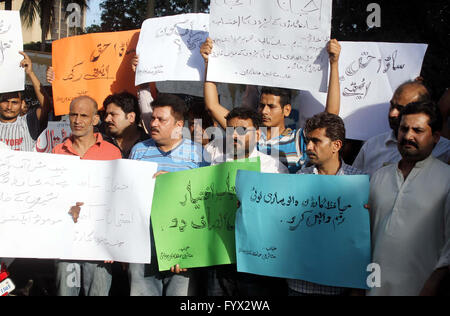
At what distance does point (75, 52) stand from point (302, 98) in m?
2.31

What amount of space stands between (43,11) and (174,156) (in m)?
21.2

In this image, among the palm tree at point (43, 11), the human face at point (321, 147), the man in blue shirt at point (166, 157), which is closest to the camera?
the human face at point (321, 147)

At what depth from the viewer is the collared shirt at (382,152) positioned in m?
3.39

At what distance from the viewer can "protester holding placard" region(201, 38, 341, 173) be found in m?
3.71

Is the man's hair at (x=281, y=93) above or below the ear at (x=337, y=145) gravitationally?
above

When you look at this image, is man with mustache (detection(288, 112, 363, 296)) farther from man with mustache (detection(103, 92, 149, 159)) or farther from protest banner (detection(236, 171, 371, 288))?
man with mustache (detection(103, 92, 149, 159))

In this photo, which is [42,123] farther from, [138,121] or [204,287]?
[204,287]

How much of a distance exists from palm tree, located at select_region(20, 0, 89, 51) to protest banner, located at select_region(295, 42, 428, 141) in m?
15.3

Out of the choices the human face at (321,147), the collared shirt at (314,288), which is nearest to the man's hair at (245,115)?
the human face at (321,147)

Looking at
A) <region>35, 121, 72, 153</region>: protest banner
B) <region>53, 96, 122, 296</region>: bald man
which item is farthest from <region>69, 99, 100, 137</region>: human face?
<region>35, 121, 72, 153</region>: protest banner

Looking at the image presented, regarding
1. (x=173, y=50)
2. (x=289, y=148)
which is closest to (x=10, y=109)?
(x=173, y=50)

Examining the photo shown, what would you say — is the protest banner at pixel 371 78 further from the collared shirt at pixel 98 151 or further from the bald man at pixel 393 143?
the collared shirt at pixel 98 151

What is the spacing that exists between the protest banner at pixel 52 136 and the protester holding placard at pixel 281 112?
183cm

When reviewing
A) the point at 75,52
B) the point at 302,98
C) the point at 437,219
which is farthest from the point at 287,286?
the point at 75,52
